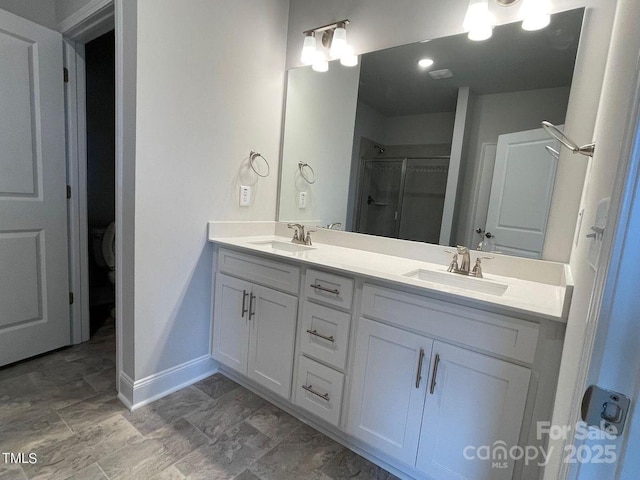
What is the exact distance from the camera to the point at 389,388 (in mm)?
1269

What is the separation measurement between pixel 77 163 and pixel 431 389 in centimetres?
246

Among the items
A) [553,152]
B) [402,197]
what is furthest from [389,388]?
[553,152]

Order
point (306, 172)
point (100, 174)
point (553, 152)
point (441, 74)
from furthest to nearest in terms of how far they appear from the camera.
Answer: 1. point (100, 174)
2. point (306, 172)
3. point (441, 74)
4. point (553, 152)

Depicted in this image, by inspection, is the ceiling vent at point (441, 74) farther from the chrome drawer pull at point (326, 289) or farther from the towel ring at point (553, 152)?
the chrome drawer pull at point (326, 289)

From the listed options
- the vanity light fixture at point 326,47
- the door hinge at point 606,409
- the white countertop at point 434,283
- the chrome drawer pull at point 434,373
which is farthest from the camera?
the vanity light fixture at point 326,47

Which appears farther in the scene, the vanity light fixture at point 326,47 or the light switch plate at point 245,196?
the light switch plate at point 245,196

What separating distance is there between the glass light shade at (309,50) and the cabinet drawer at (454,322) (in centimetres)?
151

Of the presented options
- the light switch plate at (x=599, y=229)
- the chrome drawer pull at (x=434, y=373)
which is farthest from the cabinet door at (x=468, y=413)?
the light switch plate at (x=599, y=229)

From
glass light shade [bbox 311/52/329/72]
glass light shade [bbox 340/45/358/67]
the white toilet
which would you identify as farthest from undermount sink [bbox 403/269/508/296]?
the white toilet

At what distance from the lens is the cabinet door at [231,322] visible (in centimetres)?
178

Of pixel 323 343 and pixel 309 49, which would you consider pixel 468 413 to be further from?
pixel 309 49

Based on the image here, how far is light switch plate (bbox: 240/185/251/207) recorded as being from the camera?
2.03 metres

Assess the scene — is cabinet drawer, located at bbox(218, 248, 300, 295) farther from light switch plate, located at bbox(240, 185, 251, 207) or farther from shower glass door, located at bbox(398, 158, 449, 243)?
shower glass door, located at bbox(398, 158, 449, 243)

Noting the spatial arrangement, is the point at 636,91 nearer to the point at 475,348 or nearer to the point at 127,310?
the point at 475,348
